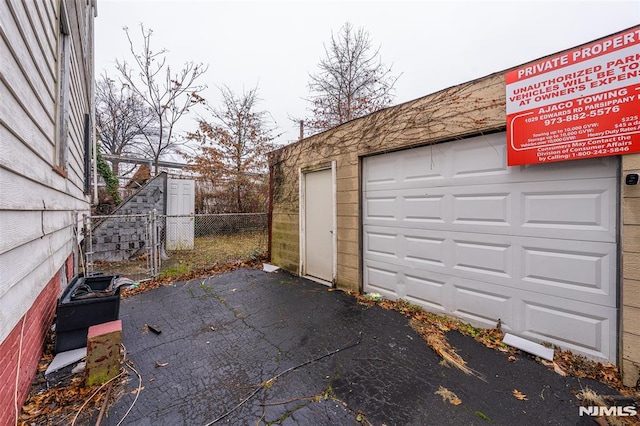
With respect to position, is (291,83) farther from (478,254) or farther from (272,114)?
(478,254)

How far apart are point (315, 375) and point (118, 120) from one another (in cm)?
1663

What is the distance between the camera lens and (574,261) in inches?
96.0

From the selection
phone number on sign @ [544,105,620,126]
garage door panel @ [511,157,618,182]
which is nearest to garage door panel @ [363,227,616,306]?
garage door panel @ [511,157,618,182]

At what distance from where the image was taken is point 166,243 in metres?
7.62

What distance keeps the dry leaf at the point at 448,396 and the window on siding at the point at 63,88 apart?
4254 mm

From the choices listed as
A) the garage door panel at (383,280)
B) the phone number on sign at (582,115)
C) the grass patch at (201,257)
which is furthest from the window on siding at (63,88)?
the phone number on sign at (582,115)

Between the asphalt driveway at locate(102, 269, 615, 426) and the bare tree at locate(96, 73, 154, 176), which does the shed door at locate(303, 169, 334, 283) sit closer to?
the asphalt driveway at locate(102, 269, 615, 426)

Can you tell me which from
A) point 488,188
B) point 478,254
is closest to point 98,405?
point 478,254

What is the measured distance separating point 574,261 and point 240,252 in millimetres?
6699

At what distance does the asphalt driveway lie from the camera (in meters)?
1.85

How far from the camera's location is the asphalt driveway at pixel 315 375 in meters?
1.85

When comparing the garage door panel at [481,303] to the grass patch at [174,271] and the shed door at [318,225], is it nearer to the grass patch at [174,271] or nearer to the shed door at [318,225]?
the shed door at [318,225]

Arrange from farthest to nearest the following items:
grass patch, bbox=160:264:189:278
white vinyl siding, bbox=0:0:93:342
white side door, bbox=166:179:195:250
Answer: white side door, bbox=166:179:195:250
grass patch, bbox=160:264:189:278
white vinyl siding, bbox=0:0:93:342

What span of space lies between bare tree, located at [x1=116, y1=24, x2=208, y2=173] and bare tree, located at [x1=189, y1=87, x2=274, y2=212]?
3.63ft
